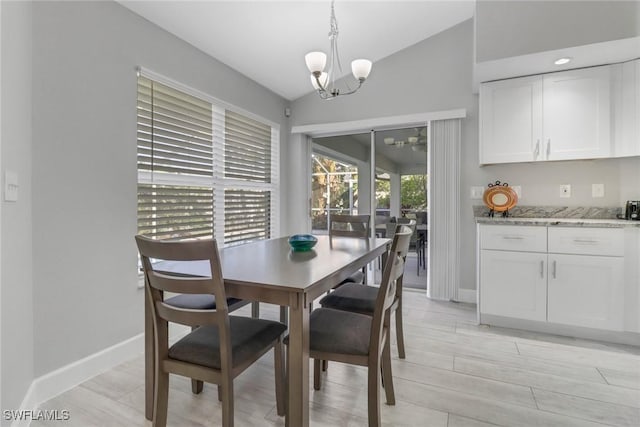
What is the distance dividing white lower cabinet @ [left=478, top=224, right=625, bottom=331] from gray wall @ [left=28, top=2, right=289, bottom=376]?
2.87 metres

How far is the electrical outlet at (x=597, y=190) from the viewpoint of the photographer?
9.25 feet

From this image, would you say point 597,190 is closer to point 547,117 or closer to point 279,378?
point 547,117

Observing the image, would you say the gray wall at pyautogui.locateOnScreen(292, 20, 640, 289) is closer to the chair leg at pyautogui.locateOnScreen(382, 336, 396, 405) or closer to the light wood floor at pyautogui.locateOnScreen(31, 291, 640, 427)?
the light wood floor at pyautogui.locateOnScreen(31, 291, 640, 427)

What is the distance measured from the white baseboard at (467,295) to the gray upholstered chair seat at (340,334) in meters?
2.22

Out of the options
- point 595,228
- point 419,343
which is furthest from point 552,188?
point 419,343

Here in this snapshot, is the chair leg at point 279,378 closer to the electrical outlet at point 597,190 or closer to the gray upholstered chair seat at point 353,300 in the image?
the gray upholstered chair seat at point 353,300

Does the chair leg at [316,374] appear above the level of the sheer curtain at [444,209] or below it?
below

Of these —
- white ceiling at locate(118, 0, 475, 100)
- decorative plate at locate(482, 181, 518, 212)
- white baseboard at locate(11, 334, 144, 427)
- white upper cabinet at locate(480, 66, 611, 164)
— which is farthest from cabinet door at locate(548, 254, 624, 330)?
white baseboard at locate(11, 334, 144, 427)

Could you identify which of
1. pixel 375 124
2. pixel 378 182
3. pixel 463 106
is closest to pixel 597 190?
pixel 463 106

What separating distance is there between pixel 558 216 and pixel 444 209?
1015 mm

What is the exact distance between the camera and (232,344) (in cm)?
130

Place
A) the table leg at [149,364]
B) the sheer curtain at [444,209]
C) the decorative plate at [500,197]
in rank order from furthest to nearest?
the sheer curtain at [444,209]
the decorative plate at [500,197]
the table leg at [149,364]

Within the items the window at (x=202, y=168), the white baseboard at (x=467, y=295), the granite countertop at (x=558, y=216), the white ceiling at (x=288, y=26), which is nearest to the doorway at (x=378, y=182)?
the white baseboard at (x=467, y=295)

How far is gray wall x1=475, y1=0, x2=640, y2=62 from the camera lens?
7.14 feet
